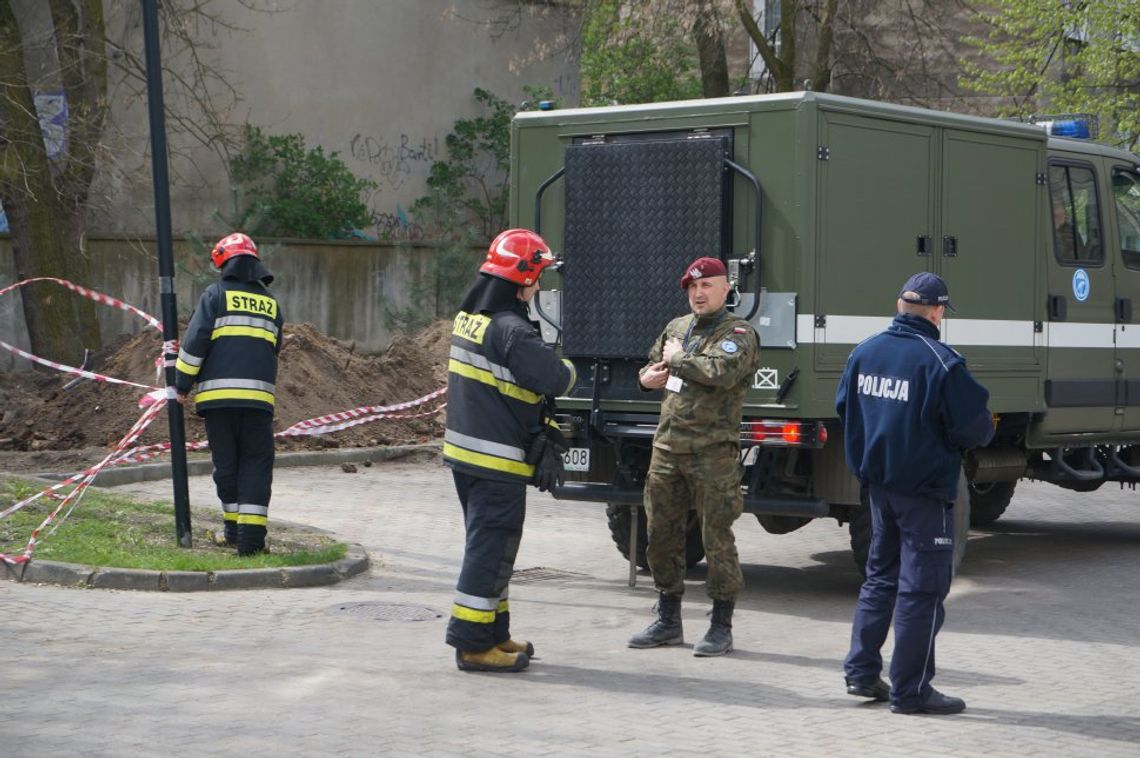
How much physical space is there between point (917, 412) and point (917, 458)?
0.20 m

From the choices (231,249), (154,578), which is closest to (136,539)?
(154,578)

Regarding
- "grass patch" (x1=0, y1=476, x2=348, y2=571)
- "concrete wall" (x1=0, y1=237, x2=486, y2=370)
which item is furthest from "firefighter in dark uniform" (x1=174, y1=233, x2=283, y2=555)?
"concrete wall" (x1=0, y1=237, x2=486, y2=370)

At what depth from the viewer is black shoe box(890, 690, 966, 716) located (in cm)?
705

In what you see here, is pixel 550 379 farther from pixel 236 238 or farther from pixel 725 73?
pixel 725 73

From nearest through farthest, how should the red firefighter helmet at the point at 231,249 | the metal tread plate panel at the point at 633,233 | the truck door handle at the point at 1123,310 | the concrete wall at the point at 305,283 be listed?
the metal tread plate panel at the point at 633,233
the red firefighter helmet at the point at 231,249
the truck door handle at the point at 1123,310
the concrete wall at the point at 305,283

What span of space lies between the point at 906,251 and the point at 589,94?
23250 millimetres

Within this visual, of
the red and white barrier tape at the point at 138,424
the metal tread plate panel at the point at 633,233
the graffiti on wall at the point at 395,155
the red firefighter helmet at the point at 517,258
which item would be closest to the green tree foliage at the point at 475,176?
the graffiti on wall at the point at 395,155

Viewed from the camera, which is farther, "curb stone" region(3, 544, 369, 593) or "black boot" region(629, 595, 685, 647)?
"curb stone" region(3, 544, 369, 593)

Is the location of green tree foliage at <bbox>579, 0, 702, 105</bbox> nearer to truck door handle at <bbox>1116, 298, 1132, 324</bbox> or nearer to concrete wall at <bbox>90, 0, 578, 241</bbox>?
concrete wall at <bbox>90, 0, 578, 241</bbox>

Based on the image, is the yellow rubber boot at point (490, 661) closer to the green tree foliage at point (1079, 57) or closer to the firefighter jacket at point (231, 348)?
the firefighter jacket at point (231, 348)

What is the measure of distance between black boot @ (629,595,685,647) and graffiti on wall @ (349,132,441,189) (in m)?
18.8

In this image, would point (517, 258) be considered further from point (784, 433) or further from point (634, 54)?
point (634, 54)

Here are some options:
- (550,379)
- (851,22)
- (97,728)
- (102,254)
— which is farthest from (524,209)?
(851,22)

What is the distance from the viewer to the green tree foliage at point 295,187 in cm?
2412
